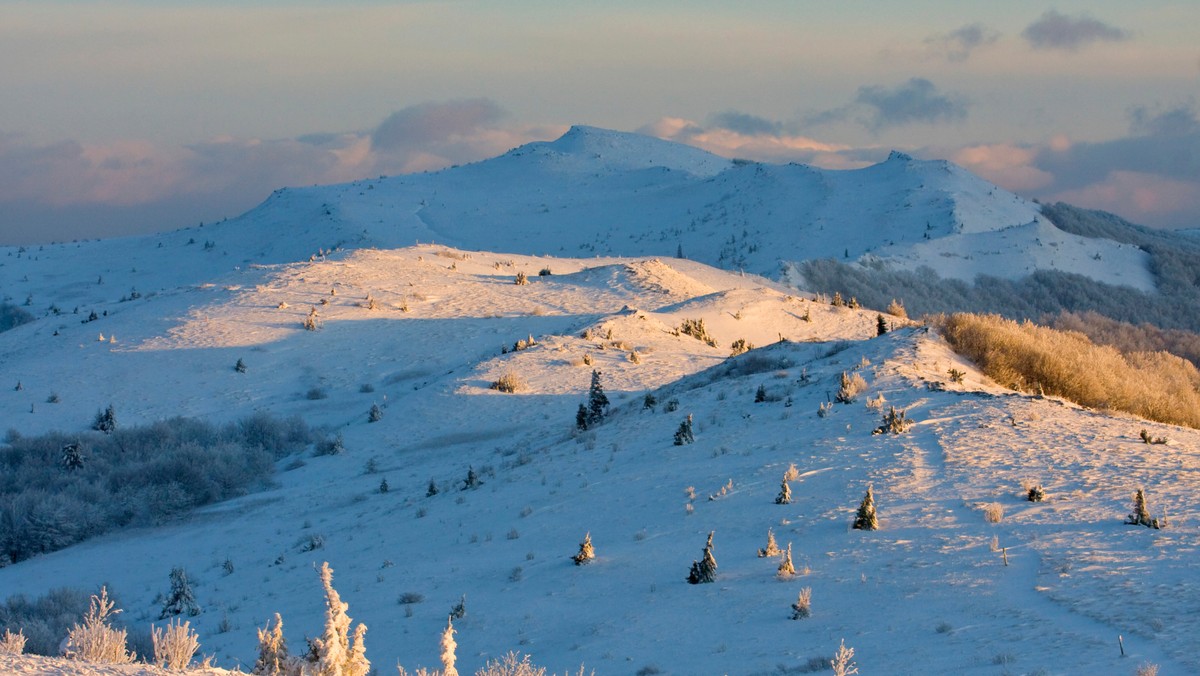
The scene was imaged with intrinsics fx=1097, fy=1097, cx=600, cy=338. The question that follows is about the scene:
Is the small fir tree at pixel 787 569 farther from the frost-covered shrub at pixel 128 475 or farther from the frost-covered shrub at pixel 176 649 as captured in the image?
the frost-covered shrub at pixel 128 475

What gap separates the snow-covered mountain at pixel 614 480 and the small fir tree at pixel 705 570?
121 millimetres

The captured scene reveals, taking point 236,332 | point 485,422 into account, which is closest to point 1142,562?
point 485,422

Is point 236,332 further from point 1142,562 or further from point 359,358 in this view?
point 1142,562

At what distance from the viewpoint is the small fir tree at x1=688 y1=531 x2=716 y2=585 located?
940 cm

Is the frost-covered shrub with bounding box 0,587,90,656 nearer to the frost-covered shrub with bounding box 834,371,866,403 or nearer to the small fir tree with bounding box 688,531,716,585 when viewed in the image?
the small fir tree with bounding box 688,531,716,585

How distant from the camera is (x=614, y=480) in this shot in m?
13.9

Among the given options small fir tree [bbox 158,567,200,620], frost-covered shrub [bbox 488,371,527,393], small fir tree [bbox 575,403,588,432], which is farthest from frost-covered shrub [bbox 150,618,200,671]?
frost-covered shrub [bbox 488,371,527,393]

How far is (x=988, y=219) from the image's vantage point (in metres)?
54.4

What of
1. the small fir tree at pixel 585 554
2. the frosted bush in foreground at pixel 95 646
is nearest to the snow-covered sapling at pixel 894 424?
the small fir tree at pixel 585 554

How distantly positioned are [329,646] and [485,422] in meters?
15.1

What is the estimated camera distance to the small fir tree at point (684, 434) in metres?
15.0

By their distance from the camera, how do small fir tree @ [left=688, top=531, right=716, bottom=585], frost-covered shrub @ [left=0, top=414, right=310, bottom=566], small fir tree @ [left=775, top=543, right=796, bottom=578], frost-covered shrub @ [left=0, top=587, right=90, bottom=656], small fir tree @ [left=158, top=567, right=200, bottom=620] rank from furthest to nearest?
frost-covered shrub @ [left=0, top=414, right=310, bottom=566] → small fir tree @ [left=158, top=567, right=200, bottom=620] → frost-covered shrub @ [left=0, top=587, right=90, bottom=656] → small fir tree @ [left=688, top=531, right=716, bottom=585] → small fir tree @ [left=775, top=543, right=796, bottom=578]

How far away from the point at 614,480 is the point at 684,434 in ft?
5.21

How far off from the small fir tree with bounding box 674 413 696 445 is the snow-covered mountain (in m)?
0.26
